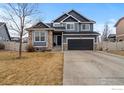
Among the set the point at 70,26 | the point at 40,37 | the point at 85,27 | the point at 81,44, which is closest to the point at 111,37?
the point at 81,44

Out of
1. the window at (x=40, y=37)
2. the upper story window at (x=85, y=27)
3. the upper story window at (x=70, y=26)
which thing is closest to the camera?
the window at (x=40, y=37)

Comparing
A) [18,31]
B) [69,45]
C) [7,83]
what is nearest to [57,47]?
[69,45]

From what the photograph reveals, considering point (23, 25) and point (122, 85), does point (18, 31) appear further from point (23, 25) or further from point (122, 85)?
point (122, 85)

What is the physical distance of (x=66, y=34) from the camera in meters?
33.2

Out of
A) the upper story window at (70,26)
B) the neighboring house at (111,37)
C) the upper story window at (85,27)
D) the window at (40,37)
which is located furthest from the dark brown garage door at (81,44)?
the upper story window at (70,26)

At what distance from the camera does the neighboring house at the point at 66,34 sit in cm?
2555

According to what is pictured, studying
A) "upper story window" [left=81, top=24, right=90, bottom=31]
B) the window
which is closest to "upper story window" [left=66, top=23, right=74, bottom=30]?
"upper story window" [left=81, top=24, right=90, bottom=31]

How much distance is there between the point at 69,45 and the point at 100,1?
18.1 metres

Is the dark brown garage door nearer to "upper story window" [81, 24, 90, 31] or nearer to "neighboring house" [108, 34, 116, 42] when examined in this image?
"neighboring house" [108, 34, 116, 42]

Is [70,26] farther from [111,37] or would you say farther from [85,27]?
[111,37]

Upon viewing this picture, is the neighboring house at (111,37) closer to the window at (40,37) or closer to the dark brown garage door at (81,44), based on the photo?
the dark brown garage door at (81,44)

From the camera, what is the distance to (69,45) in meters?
27.0

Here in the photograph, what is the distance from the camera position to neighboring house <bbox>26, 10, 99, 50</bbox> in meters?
25.5

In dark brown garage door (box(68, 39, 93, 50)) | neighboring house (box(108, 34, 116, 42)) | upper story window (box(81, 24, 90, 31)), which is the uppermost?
upper story window (box(81, 24, 90, 31))
